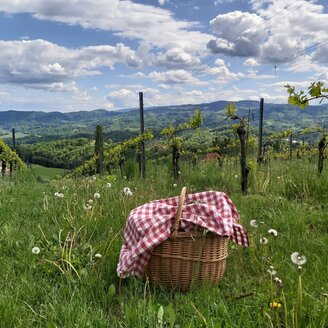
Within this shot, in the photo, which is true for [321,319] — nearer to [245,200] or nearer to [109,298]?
[109,298]

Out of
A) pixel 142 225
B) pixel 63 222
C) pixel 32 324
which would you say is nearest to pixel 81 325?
pixel 32 324

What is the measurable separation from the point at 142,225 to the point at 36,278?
0.99 metres

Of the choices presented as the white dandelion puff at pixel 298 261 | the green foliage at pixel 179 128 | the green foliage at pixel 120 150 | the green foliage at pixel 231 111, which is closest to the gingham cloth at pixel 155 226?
the white dandelion puff at pixel 298 261

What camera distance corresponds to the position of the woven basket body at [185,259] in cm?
312

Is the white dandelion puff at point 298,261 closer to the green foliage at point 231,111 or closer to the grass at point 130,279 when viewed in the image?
the grass at point 130,279

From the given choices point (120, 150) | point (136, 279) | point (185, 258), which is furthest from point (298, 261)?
point (120, 150)

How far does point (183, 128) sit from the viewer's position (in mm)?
11180

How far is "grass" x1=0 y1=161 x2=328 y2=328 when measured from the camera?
8.15ft

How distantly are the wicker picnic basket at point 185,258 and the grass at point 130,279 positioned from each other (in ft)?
0.38

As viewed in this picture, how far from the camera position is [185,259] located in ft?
10.3

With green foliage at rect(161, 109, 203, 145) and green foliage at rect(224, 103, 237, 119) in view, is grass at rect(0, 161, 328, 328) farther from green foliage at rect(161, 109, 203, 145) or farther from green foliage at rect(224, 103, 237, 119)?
green foliage at rect(161, 109, 203, 145)

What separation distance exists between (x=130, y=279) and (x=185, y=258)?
0.45 meters

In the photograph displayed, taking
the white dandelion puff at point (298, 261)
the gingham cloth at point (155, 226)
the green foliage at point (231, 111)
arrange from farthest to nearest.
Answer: the green foliage at point (231, 111) < the gingham cloth at point (155, 226) < the white dandelion puff at point (298, 261)

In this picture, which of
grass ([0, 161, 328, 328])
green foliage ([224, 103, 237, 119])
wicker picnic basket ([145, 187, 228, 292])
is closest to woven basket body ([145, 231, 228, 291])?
wicker picnic basket ([145, 187, 228, 292])
